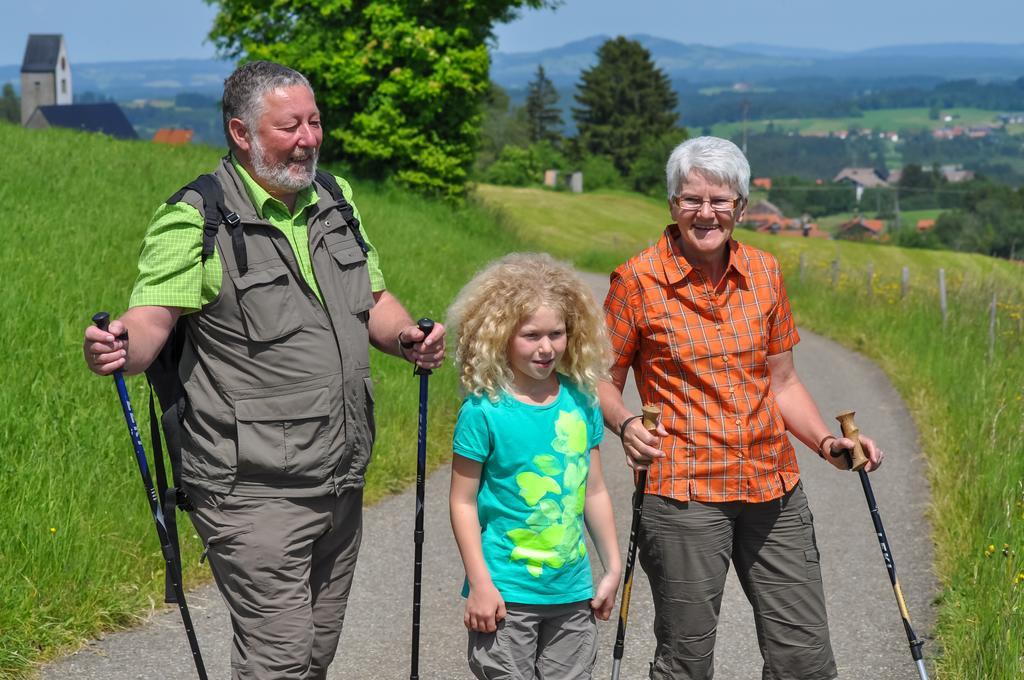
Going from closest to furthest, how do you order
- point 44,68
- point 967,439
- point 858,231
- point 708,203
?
point 708,203, point 967,439, point 858,231, point 44,68

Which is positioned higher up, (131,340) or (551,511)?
(131,340)

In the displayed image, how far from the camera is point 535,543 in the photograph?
138 inches

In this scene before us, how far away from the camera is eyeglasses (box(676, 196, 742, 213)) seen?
12.0 feet

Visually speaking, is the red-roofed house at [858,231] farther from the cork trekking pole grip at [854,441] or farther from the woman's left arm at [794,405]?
the cork trekking pole grip at [854,441]

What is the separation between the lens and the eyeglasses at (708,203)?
3.67m

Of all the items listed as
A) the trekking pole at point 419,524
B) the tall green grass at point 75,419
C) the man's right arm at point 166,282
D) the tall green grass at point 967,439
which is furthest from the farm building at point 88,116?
the man's right arm at point 166,282

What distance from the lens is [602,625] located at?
19.4 feet

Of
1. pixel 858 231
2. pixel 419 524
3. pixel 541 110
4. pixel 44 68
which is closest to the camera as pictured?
pixel 419 524

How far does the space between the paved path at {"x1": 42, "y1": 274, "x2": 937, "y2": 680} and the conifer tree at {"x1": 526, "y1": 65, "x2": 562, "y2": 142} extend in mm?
115603

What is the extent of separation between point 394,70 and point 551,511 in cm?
2581

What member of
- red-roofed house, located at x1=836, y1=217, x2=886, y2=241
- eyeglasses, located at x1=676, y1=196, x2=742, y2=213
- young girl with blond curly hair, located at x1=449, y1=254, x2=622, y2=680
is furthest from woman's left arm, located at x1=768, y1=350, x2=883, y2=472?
red-roofed house, located at x1=836, y1=217, x2=886, y2=241

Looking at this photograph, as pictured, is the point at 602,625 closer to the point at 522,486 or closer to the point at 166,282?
the point at 522,486

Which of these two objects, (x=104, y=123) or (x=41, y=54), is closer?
(x=104, y=123)

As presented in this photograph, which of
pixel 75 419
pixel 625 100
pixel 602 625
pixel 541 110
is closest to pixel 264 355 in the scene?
pixel 602 625
